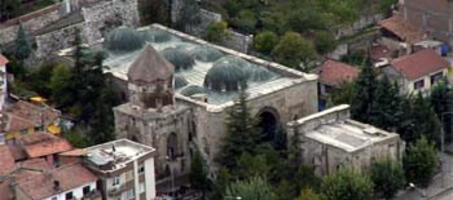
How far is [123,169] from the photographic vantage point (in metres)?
45.5

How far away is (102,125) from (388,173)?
36.2 feet

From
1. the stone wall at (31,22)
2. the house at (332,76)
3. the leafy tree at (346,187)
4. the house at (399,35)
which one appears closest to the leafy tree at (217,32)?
the house at (332,76)

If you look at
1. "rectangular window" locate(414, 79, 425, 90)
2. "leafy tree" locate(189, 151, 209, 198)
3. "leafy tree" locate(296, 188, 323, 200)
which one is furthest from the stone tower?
"rectangular window" locate(414, 79, 425, 90)

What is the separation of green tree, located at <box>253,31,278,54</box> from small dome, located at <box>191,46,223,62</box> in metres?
4.40

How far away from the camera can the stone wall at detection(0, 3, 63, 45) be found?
57781 millimetres

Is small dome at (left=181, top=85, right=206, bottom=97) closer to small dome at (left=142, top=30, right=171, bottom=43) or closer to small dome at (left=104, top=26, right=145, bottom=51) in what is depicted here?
small dome at (left=104, top=26, right=145, bottom=51)

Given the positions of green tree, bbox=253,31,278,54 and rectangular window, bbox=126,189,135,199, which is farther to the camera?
green tree, bbox=253,31,278,54

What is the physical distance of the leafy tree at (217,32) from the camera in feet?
196

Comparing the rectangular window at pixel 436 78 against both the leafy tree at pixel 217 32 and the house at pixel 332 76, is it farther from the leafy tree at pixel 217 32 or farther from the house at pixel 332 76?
the leafy tree at pixel 217 32

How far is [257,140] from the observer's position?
49.4m

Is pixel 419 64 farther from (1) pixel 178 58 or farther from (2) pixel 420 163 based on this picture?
(1) pixel 178 58

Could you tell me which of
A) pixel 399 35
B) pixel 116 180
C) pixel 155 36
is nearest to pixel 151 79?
pixel 116 180

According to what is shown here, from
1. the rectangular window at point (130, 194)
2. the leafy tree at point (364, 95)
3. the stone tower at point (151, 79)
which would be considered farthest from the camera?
the leafy tree at point (364, 95)

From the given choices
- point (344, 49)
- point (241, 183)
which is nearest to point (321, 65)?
point (344, 49)
